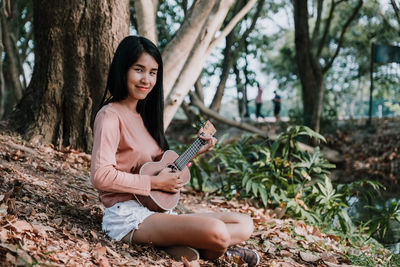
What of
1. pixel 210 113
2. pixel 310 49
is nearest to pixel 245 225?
pixel 210 113

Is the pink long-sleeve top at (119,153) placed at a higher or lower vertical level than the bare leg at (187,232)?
higher

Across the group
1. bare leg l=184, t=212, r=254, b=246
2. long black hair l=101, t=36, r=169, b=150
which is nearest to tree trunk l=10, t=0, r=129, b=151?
long black hair l=101, t=36, r=169, b=150

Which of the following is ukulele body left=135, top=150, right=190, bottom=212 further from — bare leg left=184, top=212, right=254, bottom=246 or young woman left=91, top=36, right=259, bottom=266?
bare leg left=184, top=212, right=254, bottom=246

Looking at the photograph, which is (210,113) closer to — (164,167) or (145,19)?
(145,19)

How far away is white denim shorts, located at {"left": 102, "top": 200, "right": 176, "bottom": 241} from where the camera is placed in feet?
9.08

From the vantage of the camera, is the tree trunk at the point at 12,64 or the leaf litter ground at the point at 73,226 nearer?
the leaf litter ground at the point at 73,226

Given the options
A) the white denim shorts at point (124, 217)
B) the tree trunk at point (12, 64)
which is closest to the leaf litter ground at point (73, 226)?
the white denim shorts at point (124, 217)

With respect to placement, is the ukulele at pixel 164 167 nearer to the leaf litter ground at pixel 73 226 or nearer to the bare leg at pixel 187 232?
the bare leg at pixel 187 232

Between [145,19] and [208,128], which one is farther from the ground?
[145,19]

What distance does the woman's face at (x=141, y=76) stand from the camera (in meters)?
2.88

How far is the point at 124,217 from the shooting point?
2783 mm

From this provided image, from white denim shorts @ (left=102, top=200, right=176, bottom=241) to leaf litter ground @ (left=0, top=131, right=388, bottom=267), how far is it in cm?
7

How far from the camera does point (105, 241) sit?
2746 millimetres

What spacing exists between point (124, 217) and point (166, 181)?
0.34 meters
